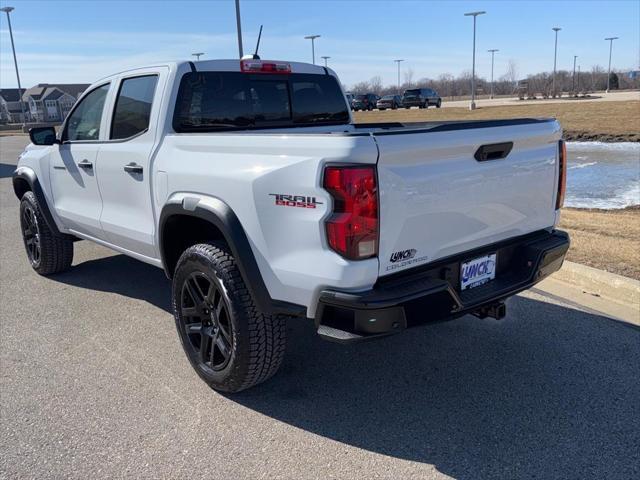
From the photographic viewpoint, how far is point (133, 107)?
14.4 ft

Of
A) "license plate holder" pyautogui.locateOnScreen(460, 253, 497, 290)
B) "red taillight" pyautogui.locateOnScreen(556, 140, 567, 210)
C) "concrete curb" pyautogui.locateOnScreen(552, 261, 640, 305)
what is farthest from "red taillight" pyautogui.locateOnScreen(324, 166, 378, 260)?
"concrete curb" pyautogui.locateOnScreen(552, 261, 640, 305)

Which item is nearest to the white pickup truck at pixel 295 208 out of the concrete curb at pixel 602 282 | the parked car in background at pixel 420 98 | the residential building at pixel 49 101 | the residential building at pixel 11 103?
the concrete curb at pixel 602 282

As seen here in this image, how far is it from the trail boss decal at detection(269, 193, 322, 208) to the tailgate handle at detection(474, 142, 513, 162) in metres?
0.98

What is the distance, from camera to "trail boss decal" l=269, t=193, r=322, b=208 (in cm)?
277

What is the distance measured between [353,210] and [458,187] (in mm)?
685

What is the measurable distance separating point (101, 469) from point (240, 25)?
15.3 m

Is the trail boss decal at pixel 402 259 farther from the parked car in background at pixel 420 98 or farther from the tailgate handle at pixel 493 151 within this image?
the parked car in background at pixel 420 98

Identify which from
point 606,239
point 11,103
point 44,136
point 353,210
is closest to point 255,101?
point 353,210

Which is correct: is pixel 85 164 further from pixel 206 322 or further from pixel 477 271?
pixel 477 271

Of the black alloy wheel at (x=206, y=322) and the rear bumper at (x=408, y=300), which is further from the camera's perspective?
the black alloy wheel at (x=206, y=322)

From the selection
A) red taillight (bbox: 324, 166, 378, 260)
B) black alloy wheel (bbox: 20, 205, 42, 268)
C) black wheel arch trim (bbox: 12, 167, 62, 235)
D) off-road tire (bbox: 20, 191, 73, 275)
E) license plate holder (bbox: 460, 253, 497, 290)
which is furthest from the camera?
black alloy wheel (bbox: 20, 205, 42, 268)

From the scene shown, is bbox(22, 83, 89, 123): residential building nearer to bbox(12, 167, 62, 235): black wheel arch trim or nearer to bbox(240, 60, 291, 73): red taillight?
bbox(12, 167, 62, 235): black wheel arch trim

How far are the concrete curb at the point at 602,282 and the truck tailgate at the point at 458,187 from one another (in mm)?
1651

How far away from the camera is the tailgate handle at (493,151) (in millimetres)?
3119
